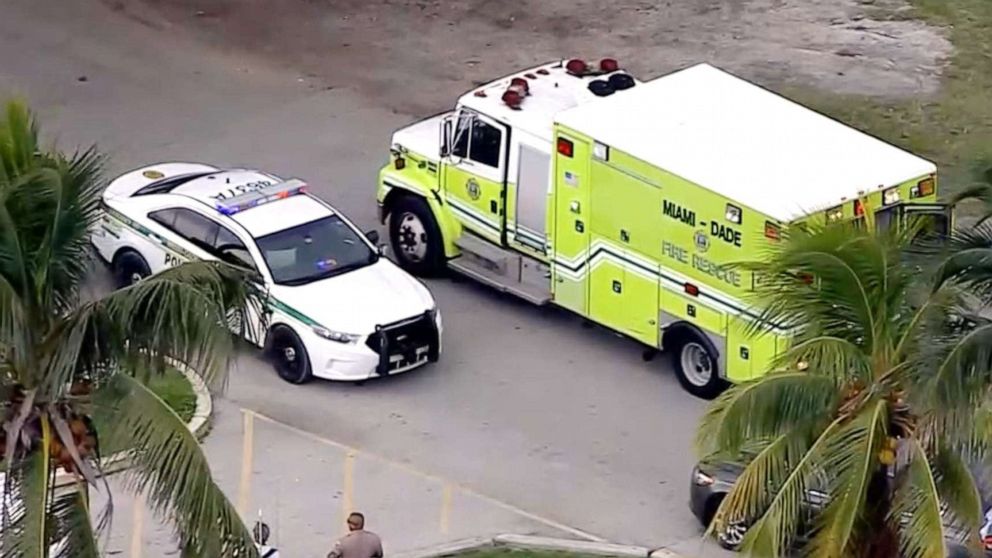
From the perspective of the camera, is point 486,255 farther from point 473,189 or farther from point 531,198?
point 531,198

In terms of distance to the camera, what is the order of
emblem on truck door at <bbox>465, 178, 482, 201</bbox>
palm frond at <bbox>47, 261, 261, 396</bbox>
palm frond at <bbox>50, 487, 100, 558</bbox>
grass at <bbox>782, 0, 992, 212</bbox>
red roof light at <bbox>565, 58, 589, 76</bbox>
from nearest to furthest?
palm frond at <bbox>47, 261, 261, 396</bbox> → palm frond at <bbox>50, 487, 100, 558</bbox> → emblem on truck door at <bbox>465, 178, 482, 201</bbox> → red roof light at <bbox>565, 58, 589, 76</bbox> → grass at <bbox>782, 0, 992, 212</bbox>

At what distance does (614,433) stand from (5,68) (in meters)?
13.5

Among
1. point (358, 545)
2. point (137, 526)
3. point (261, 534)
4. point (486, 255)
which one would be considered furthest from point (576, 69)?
point (261, 534)

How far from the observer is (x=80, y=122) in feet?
100

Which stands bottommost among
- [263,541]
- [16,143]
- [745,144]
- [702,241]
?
[263,541]

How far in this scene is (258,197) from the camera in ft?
79.4

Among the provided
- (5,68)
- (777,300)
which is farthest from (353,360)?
(5,68)

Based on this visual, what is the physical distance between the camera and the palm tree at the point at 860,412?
50.4 feet

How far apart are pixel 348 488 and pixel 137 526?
2.03 meters

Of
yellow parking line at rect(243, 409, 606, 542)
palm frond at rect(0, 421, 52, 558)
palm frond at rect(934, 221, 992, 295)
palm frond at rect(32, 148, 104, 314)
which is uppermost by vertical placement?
palm frond at rect(32, 148, 104, 314)

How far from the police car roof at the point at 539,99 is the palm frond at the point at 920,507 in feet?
30.4

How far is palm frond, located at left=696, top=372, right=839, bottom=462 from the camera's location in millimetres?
15836

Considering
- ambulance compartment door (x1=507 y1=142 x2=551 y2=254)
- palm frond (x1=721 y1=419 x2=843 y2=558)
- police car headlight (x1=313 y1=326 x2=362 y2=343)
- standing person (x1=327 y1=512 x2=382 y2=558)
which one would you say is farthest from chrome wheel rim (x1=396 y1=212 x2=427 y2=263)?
palm frond (x1=721 y1=419 x2=843 y2=558)

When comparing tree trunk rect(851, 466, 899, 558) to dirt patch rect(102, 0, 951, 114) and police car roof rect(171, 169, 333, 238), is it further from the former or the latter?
dirt patch rect(102, 0, 951, 114)
